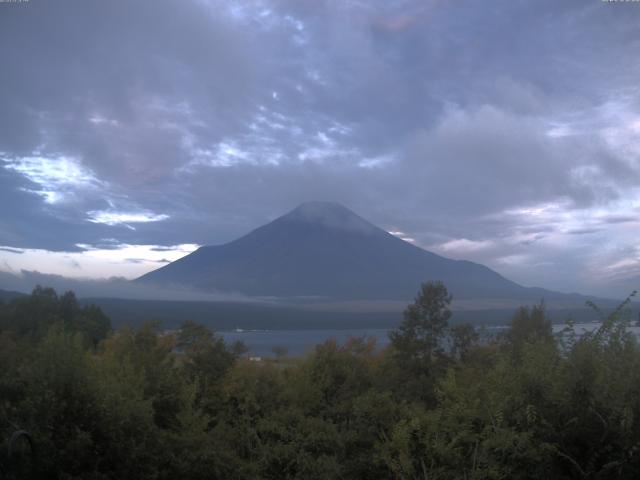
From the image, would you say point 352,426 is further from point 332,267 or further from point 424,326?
point 332,267

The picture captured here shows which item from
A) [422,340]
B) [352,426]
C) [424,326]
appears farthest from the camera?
[424,326]

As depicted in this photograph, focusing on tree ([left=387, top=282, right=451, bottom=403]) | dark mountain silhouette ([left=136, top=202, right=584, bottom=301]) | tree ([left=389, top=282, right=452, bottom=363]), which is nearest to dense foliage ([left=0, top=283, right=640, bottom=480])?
tree ([left=387, top=282, right=451, bottom=403])

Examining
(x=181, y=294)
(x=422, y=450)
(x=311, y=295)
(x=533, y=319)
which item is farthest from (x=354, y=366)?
(x=181, y=294)

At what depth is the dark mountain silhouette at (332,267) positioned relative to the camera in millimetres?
119062

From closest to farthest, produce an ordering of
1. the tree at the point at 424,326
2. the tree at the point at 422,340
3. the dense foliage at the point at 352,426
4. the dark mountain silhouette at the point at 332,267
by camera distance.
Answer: the dense foliage at the point at 352,426 < the tree at the point at 422,340 < the tree at the point at 424,326 < the dark mountain silhouette at the point at 332,267

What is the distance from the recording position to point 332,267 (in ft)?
439

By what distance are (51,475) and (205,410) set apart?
8965mm

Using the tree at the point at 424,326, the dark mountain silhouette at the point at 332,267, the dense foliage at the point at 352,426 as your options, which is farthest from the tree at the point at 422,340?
the dark mountain silhouette at the point at 332,267

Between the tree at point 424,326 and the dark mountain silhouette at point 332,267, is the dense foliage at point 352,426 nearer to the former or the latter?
the tree at point 424,326

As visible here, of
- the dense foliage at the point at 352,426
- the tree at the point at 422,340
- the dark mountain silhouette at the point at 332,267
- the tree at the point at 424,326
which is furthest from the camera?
the dark mountain silhouette at the point at 332,267

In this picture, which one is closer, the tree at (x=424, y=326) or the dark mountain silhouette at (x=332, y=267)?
the tree at (x=424, y=326)

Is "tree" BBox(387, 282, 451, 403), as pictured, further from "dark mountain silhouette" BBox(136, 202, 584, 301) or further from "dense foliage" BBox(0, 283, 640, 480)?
"dark mountain silhouette" BBox(136, 202, 584, 301)

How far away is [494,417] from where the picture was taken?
7773 millimetres

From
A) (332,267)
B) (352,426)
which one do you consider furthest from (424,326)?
(332,267)
